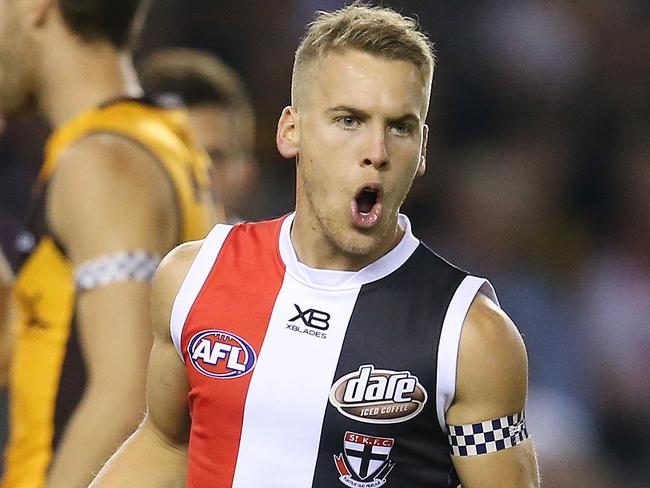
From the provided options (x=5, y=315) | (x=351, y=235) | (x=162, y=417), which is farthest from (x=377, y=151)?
(x=5, y=315)

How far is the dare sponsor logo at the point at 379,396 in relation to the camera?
103 inches

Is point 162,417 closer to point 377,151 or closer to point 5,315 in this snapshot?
point 377,151

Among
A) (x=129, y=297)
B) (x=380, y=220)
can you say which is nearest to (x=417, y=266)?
(x=380, y=220)

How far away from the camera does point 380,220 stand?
2.67m

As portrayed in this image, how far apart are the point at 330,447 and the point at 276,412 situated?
0.44 feet

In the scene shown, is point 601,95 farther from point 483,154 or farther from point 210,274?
point 210,274

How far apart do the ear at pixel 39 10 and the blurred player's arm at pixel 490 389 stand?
1941 mm

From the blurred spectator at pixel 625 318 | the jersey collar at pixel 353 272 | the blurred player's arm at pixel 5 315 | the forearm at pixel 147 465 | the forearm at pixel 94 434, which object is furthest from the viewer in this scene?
the blurred spectator at pixel 625 318

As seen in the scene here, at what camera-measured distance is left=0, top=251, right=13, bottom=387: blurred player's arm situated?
4.25 metres

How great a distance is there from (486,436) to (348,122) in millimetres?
691

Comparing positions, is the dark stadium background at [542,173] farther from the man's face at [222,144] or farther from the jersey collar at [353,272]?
the jersey collar at [353,272]

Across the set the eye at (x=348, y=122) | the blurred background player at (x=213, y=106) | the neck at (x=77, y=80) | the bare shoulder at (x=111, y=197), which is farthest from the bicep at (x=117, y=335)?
the blurred background player at (x=213, y=106)

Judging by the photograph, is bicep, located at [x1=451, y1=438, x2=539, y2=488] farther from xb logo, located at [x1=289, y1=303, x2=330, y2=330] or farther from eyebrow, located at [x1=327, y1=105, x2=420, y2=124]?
eyebrow, located at [x1=327, y1=105, x2=420, y2=124]

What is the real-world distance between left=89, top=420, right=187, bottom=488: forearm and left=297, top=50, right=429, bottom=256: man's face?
65 cm
